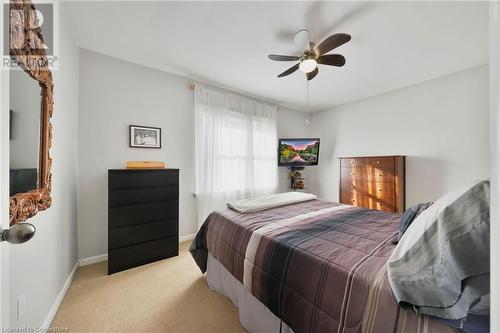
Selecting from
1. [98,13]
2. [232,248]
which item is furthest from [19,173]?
[98,13]

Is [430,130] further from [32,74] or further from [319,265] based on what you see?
[32,74]

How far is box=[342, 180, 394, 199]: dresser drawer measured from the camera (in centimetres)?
313

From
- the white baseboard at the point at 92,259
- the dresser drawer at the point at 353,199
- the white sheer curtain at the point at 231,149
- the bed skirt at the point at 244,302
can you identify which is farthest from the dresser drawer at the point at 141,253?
the dresser drawer at the point at 353,199

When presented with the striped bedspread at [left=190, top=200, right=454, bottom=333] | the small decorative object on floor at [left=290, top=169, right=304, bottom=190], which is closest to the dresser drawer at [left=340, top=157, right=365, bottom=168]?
the small decorative object on floor at [left=290, top=169, right=304, bottom=190]

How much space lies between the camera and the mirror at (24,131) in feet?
2.98

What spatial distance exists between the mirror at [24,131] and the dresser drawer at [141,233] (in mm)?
1139

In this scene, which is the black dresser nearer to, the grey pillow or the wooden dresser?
the grey pillow

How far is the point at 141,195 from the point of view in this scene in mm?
2258

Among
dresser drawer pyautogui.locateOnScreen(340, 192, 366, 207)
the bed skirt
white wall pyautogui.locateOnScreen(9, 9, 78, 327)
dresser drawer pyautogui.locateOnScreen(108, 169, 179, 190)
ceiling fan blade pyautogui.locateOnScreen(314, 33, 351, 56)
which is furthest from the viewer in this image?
dresser drawer pyautogui.locateOnScreen(340, 192, 366, 207)

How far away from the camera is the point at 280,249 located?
3.99 ft

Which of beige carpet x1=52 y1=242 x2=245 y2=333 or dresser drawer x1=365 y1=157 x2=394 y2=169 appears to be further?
dresser drawer x1=365 y1=157 x2=394 y2=169

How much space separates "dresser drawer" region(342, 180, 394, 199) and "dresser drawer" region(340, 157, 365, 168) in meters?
0.31

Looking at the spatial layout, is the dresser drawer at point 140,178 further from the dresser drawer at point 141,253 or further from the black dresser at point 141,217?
the dresser drawer at point 141,253

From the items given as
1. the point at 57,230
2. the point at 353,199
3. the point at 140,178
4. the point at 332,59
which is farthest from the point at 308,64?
the point at 57,230
